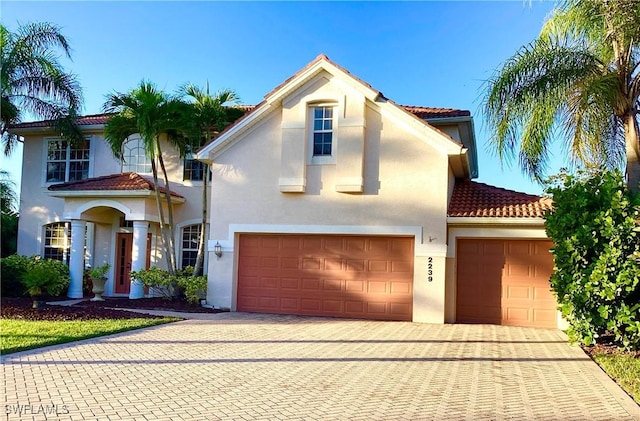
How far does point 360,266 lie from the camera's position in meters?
14.2

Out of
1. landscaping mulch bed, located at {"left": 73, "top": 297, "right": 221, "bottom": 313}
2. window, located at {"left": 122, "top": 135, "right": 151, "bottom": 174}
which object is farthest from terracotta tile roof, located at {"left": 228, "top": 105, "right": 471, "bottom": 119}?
landscaping mulch bed, located at {"left": 73, "top": 297, "right": 221, "bottom": 313}

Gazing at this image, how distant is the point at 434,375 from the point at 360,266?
6522 millimetres

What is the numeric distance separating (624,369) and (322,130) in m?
9.33

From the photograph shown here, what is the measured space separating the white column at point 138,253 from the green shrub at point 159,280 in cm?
49

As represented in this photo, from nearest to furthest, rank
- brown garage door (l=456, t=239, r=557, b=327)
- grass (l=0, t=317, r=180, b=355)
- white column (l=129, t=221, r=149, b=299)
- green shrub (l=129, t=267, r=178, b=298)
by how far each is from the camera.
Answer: grass (l=0, t=317, r=180, b=355), brown garage door (l=456, t=239, r=557, b=327), green shrub (l=129, t=267, r=178, b=298), white column (l=129, t=221, r=149, b=299)

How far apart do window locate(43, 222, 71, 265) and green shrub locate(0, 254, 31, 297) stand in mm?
2119

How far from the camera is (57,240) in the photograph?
19703 millimetres

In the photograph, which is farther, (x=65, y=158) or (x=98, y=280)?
(x=65, y=158)

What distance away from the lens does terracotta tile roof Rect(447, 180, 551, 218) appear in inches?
531

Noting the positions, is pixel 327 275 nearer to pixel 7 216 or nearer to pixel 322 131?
pixel 322 131

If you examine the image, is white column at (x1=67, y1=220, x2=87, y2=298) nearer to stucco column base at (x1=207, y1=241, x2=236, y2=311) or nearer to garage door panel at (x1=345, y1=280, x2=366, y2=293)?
stucco column base at (x1=207, y1=241, x2=236, y2=311)

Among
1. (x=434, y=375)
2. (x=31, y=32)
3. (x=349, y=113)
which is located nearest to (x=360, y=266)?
(x=349, y=113)

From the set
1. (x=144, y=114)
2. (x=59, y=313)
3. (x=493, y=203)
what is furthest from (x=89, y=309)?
(x=493, y=203)

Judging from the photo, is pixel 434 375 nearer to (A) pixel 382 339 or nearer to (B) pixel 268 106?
(A) pixel 382 339
